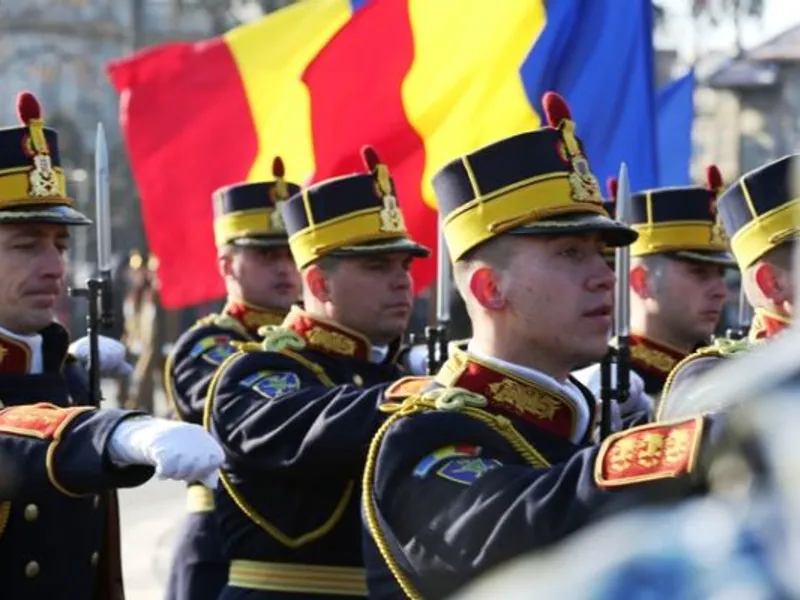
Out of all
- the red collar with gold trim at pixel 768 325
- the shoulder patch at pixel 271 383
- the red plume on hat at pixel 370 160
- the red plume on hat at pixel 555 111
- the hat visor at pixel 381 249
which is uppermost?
the red plume on hat at pixel 555 111

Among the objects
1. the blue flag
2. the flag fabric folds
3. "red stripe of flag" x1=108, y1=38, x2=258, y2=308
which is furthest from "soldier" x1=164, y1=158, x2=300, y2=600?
the flag fabric folds

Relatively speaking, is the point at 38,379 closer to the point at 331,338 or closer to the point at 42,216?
the point at 42,216

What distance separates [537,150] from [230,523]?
2.24 metres

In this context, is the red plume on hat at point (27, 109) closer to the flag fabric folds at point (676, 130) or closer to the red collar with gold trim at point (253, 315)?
the red collar with gold trim at point (253, 315)

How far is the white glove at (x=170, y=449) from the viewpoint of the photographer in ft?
11.3

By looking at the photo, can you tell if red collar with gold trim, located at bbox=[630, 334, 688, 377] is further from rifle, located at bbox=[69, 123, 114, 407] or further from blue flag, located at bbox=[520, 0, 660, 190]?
rifle, located at bbox=[69, 123, 114, 407]

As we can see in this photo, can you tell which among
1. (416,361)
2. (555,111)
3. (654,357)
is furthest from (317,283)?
(555,111)

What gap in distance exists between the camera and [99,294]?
542 cm

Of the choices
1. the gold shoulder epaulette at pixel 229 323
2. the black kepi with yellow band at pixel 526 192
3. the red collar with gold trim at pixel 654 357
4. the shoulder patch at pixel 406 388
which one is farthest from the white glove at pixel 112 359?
the black kepi with yellow band at pixel 526 192

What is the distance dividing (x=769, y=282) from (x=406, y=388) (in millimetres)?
1353

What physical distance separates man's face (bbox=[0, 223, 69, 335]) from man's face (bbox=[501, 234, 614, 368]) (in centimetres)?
171

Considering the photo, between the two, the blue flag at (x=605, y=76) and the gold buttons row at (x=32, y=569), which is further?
the blue flag at (x=605, y=76)

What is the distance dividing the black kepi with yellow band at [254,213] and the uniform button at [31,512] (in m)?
2.67

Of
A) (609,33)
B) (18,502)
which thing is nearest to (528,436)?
(18,502)
